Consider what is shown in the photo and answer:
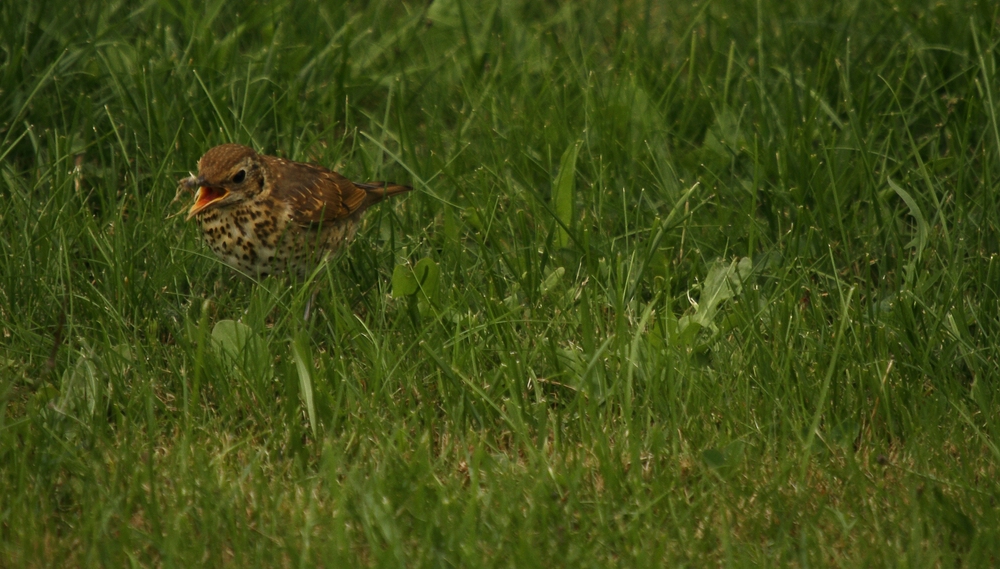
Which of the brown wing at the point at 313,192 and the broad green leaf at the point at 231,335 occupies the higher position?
the brown wing at the point at 313,192

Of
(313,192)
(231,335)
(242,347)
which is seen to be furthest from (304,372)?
(313,192)

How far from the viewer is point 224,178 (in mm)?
4461

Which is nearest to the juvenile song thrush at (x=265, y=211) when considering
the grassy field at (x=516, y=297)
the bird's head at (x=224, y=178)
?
the bird's head at (x=224, y=178)

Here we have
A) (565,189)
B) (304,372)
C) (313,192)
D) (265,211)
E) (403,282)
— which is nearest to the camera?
(304,372)

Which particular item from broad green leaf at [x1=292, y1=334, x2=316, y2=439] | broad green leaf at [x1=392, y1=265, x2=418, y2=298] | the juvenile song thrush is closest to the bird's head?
the juvenile song thrush

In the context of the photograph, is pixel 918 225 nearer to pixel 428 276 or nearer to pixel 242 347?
pixel 428 276

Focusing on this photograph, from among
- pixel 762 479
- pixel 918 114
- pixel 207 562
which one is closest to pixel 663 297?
pixel 762 479

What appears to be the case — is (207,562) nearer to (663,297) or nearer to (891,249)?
(663,297)

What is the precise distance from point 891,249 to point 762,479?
1707mm

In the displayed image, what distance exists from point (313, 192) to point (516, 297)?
951 millimetres

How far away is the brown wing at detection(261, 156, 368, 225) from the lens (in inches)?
184

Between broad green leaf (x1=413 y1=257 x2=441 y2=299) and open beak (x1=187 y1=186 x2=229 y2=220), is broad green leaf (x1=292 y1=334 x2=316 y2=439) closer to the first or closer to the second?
broad green leaf (x1=413 y1=257 x2=441 y2=299)

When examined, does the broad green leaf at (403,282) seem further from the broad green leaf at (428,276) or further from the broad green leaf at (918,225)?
the broad green leaf at (918,225)

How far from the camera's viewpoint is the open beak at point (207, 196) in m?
4.47
